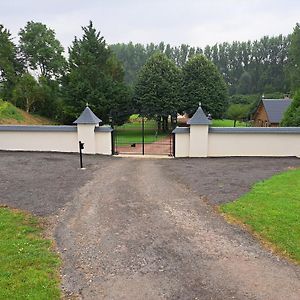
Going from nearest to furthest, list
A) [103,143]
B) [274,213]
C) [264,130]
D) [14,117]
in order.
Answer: [274,213]
[264,130]
[103,143]
[14,117]

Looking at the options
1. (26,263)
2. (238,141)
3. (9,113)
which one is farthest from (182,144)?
(9,113)

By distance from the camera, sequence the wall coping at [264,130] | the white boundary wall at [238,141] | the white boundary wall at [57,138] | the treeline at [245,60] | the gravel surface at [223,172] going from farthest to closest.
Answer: the treeline at [245,60]
the white boundary wall at [57,138]
the white boundary wall at [238,141]
the wall coping at [264,130]
the gravel surface at [223,172]

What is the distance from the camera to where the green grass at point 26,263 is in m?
4.85

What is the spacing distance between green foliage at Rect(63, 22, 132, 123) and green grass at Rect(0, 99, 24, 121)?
395 cm

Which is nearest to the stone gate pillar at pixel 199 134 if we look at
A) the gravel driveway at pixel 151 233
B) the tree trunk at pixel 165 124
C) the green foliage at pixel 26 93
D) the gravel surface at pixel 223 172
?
the gravel surface at pixel 223 172

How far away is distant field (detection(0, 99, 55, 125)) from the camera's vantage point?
25.6 metres

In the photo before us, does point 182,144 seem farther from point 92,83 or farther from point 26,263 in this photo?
point 92,83

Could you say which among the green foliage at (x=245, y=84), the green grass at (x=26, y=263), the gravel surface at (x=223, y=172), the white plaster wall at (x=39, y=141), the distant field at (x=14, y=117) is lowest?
the gravel surface at (x=223, y=172)

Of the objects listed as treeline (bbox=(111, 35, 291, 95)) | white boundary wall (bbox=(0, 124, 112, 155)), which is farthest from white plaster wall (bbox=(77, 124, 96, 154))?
treeline (bbox=(111, 35, 291, 95))

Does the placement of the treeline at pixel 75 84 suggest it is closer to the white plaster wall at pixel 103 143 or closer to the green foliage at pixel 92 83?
the green foliage at pixel 92 83

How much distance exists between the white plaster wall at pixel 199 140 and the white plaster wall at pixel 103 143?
431 centimetres

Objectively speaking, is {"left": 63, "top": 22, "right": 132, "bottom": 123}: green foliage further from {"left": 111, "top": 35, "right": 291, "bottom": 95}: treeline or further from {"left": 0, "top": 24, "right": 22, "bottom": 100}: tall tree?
{"left": 111, "top": 35, "right": 291, "bottom": 95}: treeline

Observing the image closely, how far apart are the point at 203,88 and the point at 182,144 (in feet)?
56.2

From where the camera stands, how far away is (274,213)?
25.6ft
